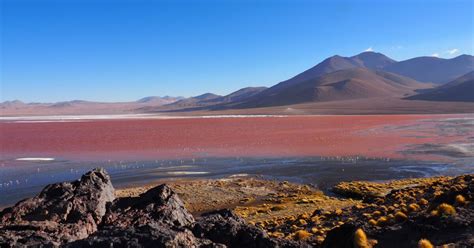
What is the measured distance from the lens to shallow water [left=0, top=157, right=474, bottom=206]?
23.4m

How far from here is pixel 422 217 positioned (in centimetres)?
885

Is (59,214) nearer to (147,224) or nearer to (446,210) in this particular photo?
(147,224)

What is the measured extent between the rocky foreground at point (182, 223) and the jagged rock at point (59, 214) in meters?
0.01

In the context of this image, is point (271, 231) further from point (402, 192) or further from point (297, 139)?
point (297, 139)

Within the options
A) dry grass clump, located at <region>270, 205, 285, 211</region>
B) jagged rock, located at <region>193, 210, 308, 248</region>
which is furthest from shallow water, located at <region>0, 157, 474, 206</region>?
jagged rock, located at <region>193, 210, 308, 248</region>

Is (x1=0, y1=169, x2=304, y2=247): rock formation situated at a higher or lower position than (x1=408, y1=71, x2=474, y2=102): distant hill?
lower

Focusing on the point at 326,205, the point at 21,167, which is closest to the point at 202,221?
the point at 326,205

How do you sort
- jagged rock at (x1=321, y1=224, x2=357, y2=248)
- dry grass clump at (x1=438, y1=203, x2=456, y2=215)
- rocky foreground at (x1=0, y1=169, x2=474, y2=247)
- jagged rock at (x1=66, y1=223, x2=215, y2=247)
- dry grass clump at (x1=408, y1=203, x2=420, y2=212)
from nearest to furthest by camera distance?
jagged rock at (x1=66, y1=223, x2=215, y2=247) → rocky foreground at (x1=0, y1=169, x2=474, y2=247) → jagged rock at (x1=321, y1=224, x2=357, y2=248) → dry grass clump at (x1=438, y1=203, x2=456, y2=215) → dry grass clump at (x1=408, y1=203, x2=420, y2=212)

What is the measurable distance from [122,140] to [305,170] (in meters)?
26.6

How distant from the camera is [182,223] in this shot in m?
7.70

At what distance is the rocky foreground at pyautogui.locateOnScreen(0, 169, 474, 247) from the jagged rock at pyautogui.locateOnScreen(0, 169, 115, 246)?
11 mm

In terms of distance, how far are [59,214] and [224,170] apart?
1907 centimetres

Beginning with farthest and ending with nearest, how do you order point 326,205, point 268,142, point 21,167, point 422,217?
1. point 268,142
2. point 21,167
3. point 326,205
4. point 422,217

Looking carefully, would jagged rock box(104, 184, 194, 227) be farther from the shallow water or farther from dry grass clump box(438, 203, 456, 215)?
the shallow water
